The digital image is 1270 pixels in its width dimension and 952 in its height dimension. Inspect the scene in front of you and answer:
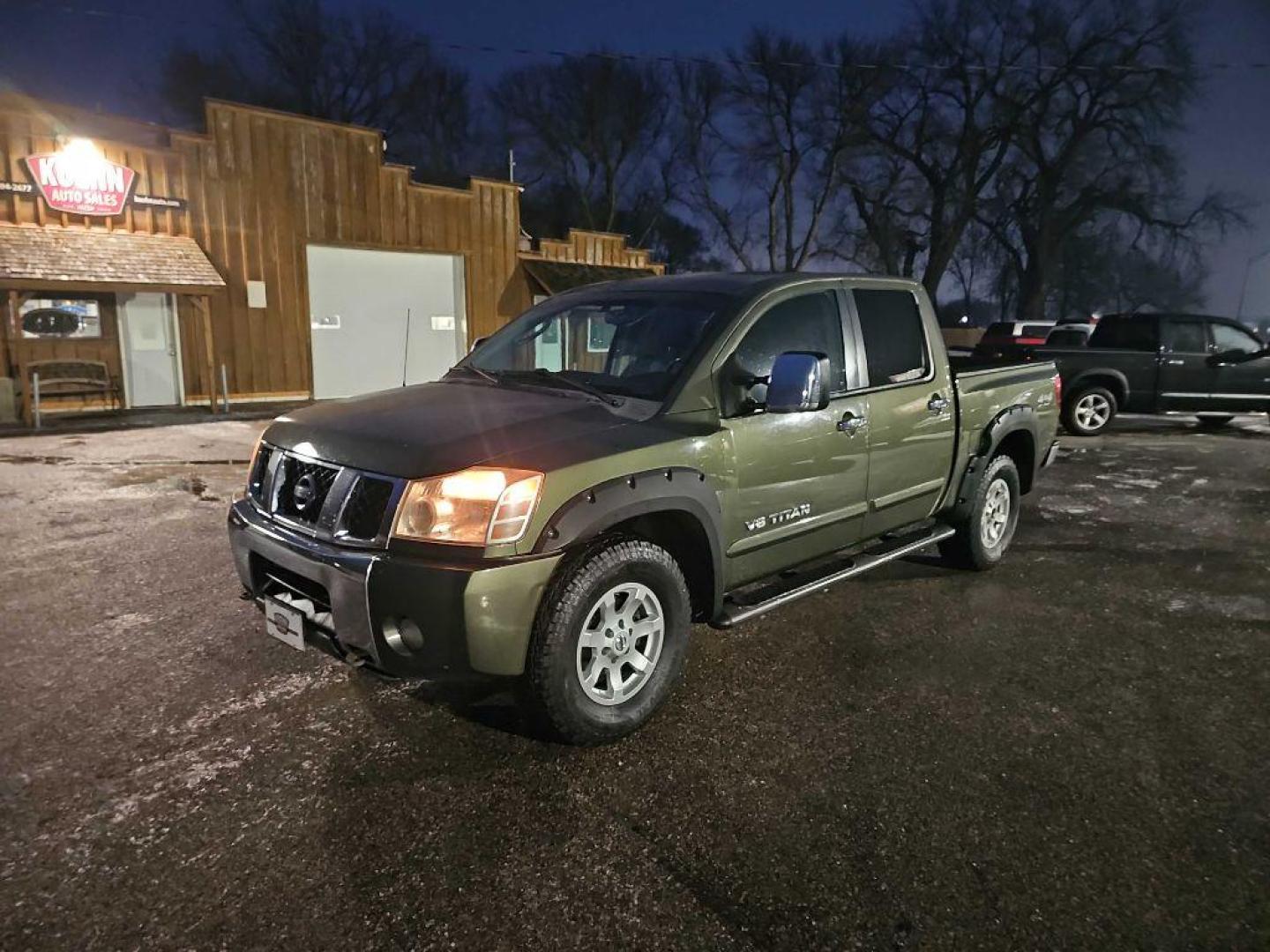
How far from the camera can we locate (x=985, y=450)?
5.31 m

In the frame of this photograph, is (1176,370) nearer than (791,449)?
No

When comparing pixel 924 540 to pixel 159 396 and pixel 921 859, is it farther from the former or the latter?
pixel 159 396

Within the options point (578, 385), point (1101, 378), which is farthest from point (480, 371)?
point (1101, 378)

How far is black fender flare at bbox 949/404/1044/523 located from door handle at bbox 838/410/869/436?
135cm

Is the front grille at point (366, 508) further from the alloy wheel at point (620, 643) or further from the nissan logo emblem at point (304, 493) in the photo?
the alloy wheel at point (620, 643)

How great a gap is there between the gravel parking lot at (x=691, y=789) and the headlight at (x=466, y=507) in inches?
36.3

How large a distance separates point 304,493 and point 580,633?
4.01 feet

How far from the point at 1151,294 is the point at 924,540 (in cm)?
7261

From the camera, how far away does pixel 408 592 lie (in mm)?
2789

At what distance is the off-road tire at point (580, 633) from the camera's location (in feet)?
9.71

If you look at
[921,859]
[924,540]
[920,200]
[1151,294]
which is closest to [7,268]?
[924,540]

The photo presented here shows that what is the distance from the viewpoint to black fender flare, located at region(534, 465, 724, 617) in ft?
9.68

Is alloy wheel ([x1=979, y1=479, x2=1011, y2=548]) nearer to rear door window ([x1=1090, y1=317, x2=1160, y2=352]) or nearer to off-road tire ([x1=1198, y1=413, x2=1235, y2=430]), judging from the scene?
rear door window ([x1=1090, y1=317, x2=1160, y2=352])

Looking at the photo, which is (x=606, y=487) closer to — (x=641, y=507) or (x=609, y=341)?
(x=641, y=507)
